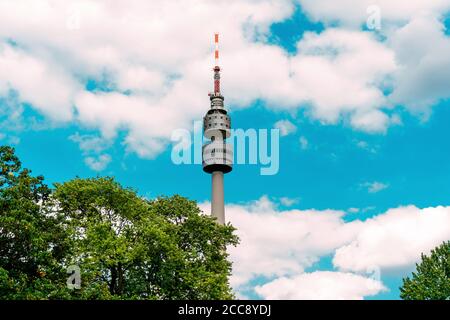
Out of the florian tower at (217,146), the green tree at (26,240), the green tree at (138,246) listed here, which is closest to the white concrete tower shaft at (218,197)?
the florian tower at (217,146)

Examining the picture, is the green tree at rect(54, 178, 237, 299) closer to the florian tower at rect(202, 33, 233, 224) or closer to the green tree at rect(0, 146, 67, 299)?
the green tree at rect(0, 146, 67, 299)

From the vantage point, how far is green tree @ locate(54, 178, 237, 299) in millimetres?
48812

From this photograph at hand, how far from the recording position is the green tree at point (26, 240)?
35281 millimetres

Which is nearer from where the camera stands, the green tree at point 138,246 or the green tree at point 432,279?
the green tree at point 138,246

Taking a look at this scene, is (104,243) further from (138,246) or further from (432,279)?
(432,279)

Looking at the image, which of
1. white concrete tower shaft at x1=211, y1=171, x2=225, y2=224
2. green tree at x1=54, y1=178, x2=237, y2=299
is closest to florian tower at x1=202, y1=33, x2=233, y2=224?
white concrete tower shaft at x1=211, y1=171, x2=225, y2=224

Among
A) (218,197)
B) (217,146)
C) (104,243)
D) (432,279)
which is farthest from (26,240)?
(217,146)

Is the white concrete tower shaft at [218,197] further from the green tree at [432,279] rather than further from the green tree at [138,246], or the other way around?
the green tree at [138,246]

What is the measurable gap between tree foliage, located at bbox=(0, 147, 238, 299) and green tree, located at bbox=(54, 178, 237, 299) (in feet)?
0.28

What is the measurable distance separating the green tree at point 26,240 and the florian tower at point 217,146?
86.2 meters

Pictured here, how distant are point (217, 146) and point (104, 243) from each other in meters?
90.3

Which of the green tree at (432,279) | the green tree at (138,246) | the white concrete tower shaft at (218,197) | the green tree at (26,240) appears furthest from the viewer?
the white concrete tower shaft at (218,197)

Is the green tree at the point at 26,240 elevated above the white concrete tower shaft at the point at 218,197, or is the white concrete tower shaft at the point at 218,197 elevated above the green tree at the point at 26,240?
the white concrete tower shaft at the point at 218,197
